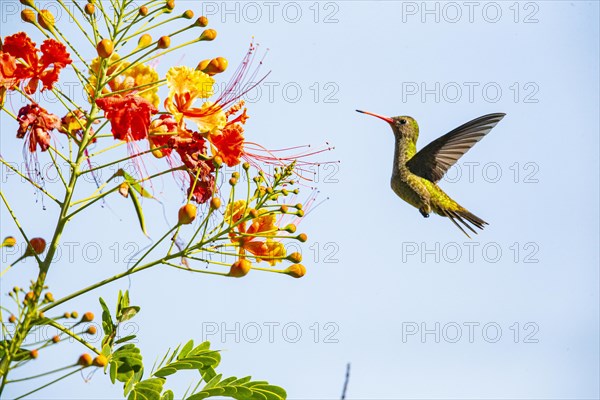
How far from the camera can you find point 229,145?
3.27 meters

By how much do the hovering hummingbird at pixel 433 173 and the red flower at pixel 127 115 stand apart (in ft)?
9.82

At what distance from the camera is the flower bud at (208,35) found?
3.14m

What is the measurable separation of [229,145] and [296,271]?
50cm

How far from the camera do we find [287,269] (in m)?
3.19

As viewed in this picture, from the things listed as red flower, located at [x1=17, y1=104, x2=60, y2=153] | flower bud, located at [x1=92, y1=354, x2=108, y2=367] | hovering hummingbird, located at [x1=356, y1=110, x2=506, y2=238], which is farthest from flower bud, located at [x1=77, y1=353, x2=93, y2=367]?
hovering hummingbird, located at [x1=356, y1=110, x2=506, y2=238]

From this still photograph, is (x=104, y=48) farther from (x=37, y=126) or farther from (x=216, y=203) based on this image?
(x=216, y=203)

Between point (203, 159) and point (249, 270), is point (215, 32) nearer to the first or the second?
point (203, 159)

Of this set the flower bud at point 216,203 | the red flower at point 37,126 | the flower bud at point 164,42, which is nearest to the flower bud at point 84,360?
the flower bud at point 216,203

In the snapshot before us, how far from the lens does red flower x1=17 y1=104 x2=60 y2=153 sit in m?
3.00

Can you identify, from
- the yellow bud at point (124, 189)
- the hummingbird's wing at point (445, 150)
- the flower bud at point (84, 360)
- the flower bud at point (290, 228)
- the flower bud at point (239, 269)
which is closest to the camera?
the flower bud at point (84, 360)

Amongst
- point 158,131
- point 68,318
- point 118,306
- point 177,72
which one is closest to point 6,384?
point 68,318

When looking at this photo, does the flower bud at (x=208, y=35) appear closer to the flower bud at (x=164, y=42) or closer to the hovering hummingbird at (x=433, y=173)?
the flower bud at (x=164, y=42)

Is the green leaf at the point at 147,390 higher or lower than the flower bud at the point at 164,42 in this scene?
lower

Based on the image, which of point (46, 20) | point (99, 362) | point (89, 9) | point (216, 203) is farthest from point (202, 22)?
point (99, 362)
